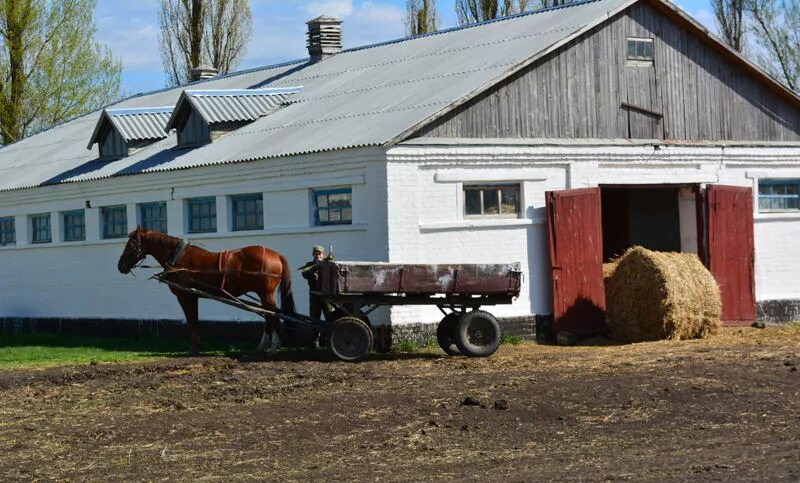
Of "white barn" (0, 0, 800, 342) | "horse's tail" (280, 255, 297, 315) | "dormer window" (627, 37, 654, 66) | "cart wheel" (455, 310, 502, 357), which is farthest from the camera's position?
"dormer window" (627, 37, 654, 66)

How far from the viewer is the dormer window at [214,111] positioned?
82.0 ft

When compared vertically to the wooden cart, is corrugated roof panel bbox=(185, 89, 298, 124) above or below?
above

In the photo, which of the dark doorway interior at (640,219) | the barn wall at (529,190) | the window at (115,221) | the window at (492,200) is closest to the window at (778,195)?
the barn wall at (529,190)

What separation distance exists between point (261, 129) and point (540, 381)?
10.1 m

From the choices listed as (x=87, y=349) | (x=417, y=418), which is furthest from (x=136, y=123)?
(x=417, y=418)

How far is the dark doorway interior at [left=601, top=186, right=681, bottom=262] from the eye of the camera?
24672 mm

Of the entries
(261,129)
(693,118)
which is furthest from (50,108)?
(693,118)

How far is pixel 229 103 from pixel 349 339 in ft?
28.3

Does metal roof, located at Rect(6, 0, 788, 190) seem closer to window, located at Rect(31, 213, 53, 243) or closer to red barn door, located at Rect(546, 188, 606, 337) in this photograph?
window, located at Rect(31, 213, 53, 243)

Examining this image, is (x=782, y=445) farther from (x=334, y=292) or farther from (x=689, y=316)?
(x=689, y=316)

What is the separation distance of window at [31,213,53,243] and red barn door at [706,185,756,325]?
1349 centimetres

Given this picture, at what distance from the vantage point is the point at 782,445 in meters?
11.2

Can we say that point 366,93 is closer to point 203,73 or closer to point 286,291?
point 286,291


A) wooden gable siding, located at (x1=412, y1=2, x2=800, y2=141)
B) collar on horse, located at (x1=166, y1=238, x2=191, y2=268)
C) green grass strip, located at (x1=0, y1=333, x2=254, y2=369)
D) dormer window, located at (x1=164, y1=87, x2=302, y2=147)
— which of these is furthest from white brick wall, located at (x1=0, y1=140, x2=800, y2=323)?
collar on horse, located at (x1=166, y1=238, x2=191, y2=268)
